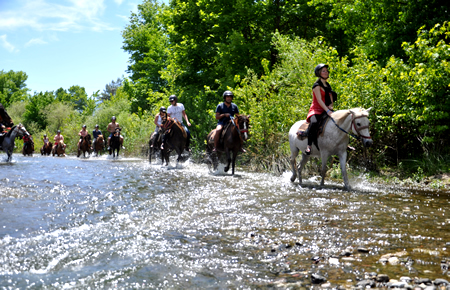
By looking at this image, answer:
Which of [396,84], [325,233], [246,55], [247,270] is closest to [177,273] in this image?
[247,270]

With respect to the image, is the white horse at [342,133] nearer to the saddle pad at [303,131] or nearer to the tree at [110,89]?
the saddle pad at [303,131]

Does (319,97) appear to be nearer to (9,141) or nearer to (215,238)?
(215,238)

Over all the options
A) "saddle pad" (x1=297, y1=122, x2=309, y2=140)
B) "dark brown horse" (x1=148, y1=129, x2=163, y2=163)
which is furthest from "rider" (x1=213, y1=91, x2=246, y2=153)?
"dark brown horse" (x1=148, y1=129, x2=163, y2=163)

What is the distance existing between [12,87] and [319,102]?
103939 millimetres

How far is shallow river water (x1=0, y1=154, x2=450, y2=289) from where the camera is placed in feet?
13.1

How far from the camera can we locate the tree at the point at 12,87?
96.4 m

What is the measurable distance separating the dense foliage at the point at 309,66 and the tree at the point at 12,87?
68975 mm

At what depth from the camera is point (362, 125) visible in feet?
31.2

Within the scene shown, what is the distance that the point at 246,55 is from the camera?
84.2ft

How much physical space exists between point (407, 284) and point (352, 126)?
6453 mm

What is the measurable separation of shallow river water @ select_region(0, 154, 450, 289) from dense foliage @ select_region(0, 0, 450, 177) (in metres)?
4.42

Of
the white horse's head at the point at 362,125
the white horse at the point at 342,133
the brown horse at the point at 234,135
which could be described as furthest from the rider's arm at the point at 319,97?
the brown horse at the point at 234,135

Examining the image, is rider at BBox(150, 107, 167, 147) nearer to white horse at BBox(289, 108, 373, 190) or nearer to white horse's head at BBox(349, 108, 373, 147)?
white horse at BBox(289, 108, 373, 190)

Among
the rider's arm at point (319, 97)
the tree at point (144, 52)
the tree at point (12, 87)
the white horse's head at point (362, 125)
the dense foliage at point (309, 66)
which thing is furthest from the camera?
the tree at point (12, 87)
